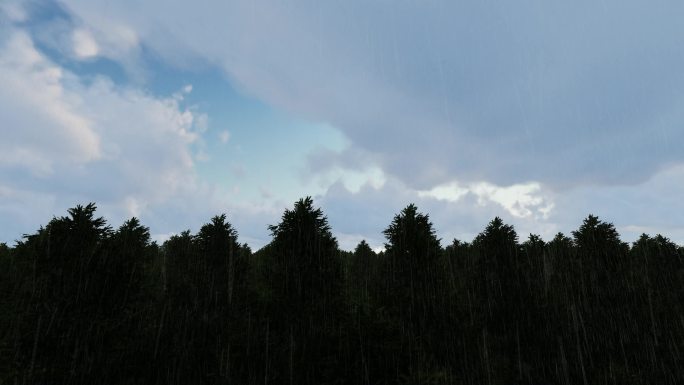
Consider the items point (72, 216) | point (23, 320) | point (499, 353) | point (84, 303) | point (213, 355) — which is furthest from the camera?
point (499, 353)

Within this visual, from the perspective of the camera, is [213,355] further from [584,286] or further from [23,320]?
[584,286]

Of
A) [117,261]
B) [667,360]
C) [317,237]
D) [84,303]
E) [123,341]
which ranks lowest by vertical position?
[667,360]

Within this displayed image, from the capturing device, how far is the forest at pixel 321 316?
17156 millimetres

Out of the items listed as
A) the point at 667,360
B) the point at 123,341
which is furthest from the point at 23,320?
the point at 667,360

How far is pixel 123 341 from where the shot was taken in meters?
18.0

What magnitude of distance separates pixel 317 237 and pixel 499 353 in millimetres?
14966

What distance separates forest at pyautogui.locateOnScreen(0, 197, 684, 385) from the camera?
17.2 m

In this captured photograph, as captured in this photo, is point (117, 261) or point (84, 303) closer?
point (84, 303)

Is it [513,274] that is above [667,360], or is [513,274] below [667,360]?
above

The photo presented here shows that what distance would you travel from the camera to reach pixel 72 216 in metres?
18.5

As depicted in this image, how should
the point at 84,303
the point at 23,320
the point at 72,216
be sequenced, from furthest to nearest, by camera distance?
the point at 72,216 → the point at 84,303 → the point at 23,320

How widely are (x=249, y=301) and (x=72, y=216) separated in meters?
14.5

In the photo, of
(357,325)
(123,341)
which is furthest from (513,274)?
(123,341)

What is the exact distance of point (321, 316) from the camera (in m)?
21.3
